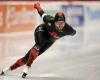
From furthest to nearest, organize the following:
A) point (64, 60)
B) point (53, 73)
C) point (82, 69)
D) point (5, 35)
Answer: point (5, 35), point (64, 60), point (82, 69), point (53, 73)

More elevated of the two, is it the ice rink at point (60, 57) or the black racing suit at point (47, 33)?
the black racing suit at point (47, 33)

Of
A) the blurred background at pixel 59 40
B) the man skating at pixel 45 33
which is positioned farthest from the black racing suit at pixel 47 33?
the blurred background at pixel 59 40

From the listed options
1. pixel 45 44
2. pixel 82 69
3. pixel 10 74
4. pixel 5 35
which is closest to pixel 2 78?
pixel 10 74

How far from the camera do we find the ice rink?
375 centimetres

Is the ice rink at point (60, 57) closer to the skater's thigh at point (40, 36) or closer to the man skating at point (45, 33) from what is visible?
the man skating at point (45, 33)

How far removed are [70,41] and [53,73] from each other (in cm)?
258

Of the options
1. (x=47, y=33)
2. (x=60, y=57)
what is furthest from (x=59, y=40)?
(x=47, y=33)

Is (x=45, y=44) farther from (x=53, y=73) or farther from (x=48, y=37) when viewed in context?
(x=53, y=73)

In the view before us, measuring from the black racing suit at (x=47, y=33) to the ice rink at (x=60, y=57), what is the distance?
0.28 m

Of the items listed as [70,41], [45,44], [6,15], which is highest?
[45,44]

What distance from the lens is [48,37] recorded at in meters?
3.23

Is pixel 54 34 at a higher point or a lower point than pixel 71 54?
higher

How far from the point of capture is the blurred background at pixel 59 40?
13.7 ft

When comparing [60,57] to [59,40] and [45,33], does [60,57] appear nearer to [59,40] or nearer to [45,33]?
[59,40]
